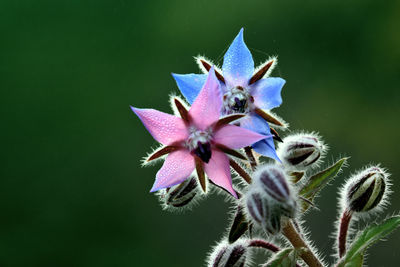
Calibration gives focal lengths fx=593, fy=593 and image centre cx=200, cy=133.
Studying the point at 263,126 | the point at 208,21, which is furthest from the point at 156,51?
the point at 263,126

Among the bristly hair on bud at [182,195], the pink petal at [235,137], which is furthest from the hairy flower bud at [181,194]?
the pink petal at [235,137]

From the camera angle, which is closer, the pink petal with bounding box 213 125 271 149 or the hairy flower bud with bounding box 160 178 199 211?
the pink petal with bounding box 213 125 271 149

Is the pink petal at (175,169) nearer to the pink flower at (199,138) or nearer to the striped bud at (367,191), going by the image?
the pink flower at (199,138)

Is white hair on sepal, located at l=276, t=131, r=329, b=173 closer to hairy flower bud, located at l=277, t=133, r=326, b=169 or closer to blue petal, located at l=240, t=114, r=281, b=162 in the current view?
hairy flower bud, located at l=277, t=133, r=326, b=169

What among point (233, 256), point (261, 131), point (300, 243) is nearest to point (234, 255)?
point (233, 256)

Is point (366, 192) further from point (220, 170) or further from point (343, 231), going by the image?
point (220, 170)

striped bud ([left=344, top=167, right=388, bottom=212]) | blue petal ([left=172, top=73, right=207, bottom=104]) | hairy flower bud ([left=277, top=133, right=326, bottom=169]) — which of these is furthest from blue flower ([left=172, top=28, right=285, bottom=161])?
striped bud ([left=344, top=167, right=388, bottom=212])
